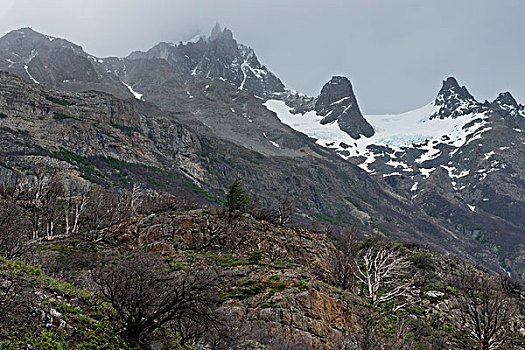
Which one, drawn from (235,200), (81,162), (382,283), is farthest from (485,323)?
(81,162)

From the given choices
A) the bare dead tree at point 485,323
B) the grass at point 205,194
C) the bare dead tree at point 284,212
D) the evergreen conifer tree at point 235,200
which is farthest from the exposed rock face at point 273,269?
the grass at point 205,194

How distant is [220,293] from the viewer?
1794cm

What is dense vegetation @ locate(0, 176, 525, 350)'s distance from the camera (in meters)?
11.3

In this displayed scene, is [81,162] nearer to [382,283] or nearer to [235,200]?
[235,200]

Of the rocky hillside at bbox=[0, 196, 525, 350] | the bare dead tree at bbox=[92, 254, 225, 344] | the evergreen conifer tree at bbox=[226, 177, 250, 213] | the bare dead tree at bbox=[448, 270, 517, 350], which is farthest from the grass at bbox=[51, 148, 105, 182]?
the bare dead tree at bbox=[448, 270, 517, 350]

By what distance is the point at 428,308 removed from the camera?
26.3 m

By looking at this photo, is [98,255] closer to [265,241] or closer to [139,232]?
[139,232]

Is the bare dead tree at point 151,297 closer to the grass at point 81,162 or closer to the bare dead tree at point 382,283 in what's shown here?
the bare dead tree at point 382,283

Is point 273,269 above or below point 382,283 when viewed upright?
above

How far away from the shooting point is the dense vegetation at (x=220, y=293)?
37.2 feet

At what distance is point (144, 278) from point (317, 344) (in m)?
11.7

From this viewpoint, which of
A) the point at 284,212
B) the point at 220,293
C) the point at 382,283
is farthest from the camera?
the point at 284,212

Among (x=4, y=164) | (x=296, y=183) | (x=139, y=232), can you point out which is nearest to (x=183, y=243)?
(x=139, y=232)

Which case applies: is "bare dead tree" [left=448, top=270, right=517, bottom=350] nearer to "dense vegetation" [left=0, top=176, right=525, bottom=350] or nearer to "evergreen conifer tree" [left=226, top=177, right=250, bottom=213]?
"dense vegetation" [left=0, top=176, right=525, bottom=350]
